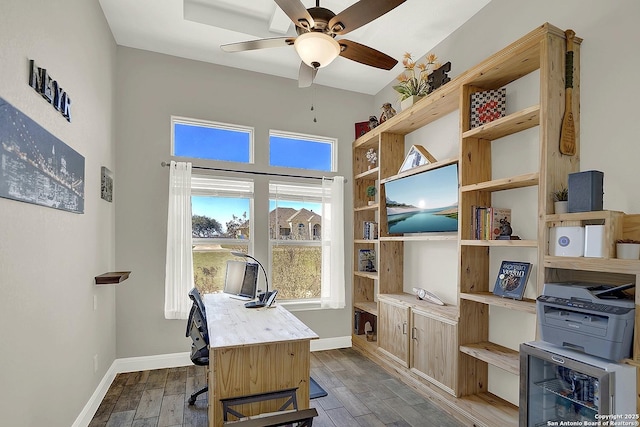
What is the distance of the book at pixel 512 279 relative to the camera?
237cm

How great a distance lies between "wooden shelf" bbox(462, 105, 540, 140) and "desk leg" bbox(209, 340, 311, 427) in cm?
200

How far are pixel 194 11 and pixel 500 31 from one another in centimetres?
267

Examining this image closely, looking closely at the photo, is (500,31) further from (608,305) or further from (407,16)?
(608,305)

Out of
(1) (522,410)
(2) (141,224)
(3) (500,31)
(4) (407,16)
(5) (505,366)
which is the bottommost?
(1) (522,410)

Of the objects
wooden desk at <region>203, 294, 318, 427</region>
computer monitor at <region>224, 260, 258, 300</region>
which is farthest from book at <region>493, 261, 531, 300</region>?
computer monitor at <region>224, 260, 258, 300</region>

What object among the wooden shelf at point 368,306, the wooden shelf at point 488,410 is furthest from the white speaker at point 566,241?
the wooden shelf at point 368,306

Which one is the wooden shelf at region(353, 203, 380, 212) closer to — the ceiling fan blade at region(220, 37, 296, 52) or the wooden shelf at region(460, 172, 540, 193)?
the wooden shelf at region(460, 172, 540, 193)

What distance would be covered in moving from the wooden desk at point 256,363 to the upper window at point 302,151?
2.38 m

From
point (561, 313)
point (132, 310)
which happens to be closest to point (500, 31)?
point (561, 313)

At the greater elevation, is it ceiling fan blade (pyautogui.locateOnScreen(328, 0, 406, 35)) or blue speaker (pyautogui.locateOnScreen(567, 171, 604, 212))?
ceiling fan blade (pyautogui.locateOnScreen(328, 0, 406, 35))

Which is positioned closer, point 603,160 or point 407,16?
point 603,160

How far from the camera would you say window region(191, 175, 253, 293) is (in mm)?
3857

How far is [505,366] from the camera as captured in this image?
228 centimetres

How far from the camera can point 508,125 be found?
8.06ft
